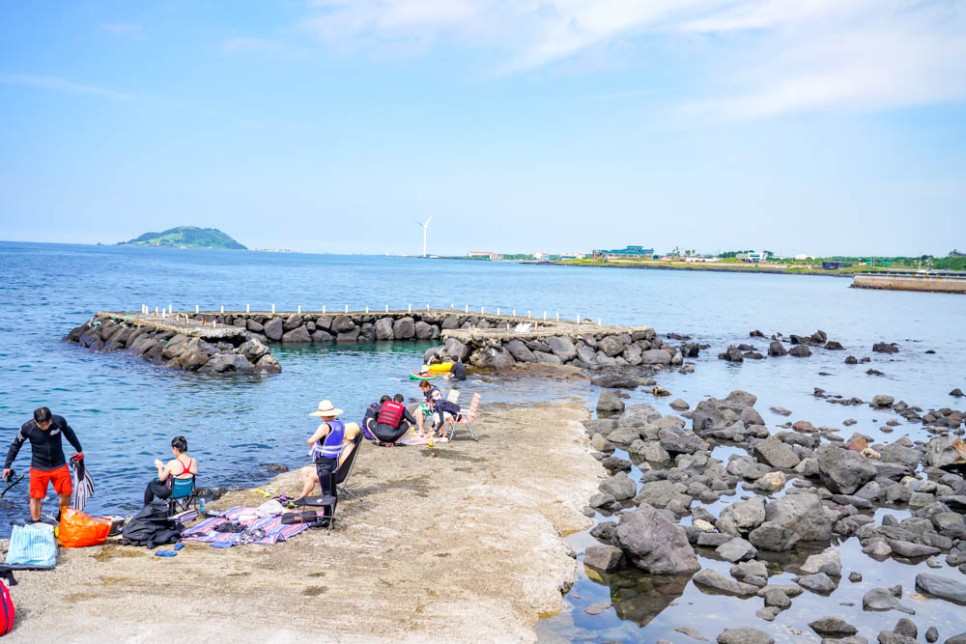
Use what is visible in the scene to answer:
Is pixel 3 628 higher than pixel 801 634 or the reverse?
higher

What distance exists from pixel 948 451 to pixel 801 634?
1402 cm

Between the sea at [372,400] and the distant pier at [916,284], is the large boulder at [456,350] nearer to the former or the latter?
the sea at [372,400]

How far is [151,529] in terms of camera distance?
12.4m

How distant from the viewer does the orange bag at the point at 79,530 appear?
12.0 metres

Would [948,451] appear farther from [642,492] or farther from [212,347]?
[212,347]

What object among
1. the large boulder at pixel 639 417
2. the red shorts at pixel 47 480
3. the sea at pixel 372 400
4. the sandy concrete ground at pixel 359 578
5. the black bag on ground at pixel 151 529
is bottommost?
the sea at pixel 372 400

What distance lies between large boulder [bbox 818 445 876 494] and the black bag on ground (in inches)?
647

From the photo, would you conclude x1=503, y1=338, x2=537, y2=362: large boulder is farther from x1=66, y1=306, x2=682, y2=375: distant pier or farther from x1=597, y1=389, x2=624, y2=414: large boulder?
x1=597, y1=389, x2=624, y2=414: large boulder

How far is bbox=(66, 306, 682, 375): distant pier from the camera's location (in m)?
38.6

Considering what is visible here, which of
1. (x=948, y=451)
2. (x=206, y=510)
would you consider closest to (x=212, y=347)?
(x=206, y=510)

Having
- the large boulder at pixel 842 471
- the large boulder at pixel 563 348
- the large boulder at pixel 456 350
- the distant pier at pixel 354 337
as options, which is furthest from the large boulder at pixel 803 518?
the large boulder at pixel 563 348

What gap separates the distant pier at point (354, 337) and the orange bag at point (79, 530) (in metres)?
24.9

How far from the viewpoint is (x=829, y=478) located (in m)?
20.1

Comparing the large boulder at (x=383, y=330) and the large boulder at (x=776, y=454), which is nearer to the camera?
the large boulder at (x=776, y=454)
